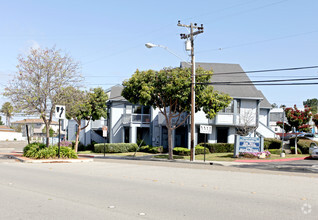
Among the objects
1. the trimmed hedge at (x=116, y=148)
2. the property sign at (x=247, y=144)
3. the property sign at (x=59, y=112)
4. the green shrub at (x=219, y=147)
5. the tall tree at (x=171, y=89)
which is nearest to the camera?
the property sign at (x=59, y=112)

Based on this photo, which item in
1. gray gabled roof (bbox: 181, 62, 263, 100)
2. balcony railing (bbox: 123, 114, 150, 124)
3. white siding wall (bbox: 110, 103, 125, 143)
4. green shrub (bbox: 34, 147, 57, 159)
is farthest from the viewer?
white siding wall (bbox: 110, 103, 125, 143)

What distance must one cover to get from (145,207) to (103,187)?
3.29 m

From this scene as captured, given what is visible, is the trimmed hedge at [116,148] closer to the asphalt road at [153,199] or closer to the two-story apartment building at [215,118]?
the two-story apartment building at [215,118]

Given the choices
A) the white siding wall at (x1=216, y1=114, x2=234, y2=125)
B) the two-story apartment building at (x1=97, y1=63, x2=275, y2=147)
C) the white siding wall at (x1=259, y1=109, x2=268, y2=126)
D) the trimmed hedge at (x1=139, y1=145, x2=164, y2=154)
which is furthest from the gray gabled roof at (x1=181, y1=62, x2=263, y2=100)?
the trimmed hedge at (x1=139, y1=145, x2=164, y2=154)

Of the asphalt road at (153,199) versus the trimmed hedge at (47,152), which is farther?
the trimmed hedge at (47,152)

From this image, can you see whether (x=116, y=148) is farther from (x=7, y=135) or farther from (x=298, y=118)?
(x=7, y=135)

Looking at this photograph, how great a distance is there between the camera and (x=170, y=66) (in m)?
30.0

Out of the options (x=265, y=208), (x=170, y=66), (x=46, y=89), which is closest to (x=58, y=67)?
(x=46, y=89)

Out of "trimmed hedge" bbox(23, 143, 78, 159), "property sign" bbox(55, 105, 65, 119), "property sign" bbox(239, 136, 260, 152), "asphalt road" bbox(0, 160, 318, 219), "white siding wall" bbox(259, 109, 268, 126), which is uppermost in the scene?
"white siding wall" bbox(259, 109, 268, 126)

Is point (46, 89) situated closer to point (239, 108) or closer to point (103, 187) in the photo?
point (103, 187)

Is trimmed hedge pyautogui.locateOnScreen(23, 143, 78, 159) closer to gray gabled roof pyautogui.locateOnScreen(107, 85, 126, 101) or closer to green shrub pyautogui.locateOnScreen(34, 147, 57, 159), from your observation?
green shrub pyautogui.locateOnScreen(34, 147, 57, 159)

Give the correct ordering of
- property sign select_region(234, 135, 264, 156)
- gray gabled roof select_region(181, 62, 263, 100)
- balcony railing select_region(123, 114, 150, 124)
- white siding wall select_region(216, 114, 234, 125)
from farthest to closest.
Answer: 1. balcony railing select_region(123, 114, 150, 124)
2. gray gabled roof select_region(181, 62, 263, 100)
3. white siding wall select_region(216, 114, 234, 125)
4. property sign select_region(234, 135, 264, 156)

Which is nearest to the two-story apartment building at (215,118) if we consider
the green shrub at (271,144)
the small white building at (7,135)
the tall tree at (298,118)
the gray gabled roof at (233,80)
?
the gray gabled roof at (233,80)

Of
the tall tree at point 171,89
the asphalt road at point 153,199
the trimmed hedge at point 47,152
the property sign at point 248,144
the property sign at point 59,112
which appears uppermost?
the tall tree at point 171,89
